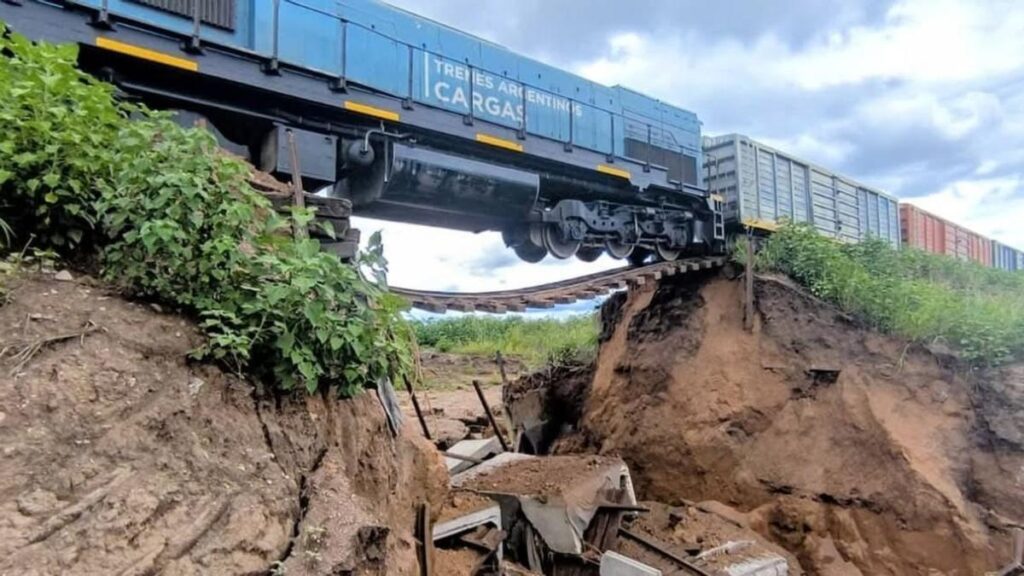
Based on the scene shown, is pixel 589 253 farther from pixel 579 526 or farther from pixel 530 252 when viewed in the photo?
pixel 579 526

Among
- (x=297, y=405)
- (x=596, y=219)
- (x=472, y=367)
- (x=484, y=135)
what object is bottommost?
(x=472, y=367)

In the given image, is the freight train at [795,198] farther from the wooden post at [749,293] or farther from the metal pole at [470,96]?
the metal pole at [470,96]

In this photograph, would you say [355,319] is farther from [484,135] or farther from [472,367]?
[472,367]

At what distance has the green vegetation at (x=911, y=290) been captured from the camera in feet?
32.2

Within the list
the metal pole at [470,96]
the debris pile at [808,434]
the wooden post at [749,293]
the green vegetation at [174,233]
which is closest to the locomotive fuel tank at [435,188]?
the metal pole at [470,96]

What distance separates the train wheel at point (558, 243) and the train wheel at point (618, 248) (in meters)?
0.65

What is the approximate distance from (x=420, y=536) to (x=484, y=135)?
5.99m

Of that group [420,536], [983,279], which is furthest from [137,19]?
[983,279]

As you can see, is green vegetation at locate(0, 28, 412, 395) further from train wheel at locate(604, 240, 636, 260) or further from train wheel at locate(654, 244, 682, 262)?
train wheel at locate(654, 244, 682, 262)

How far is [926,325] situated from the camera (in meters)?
10.1

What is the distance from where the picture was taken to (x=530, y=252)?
1102cm

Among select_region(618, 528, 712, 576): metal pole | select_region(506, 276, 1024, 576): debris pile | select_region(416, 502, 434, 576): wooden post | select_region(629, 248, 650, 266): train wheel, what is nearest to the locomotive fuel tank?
select_region(629, 248, 650, 266): train wheel

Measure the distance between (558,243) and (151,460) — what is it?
8.36m

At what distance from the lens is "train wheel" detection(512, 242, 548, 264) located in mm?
10805
